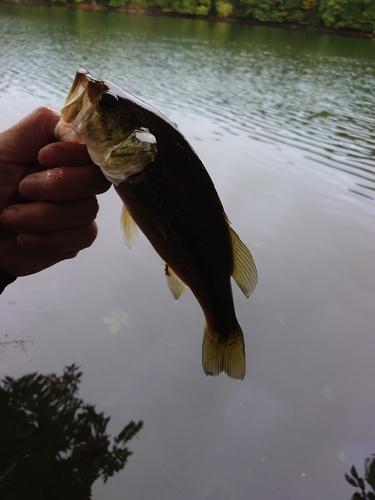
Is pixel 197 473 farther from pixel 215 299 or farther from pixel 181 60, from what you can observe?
pixel 181 60

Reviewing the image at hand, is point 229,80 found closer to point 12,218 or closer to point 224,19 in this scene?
point 12,218

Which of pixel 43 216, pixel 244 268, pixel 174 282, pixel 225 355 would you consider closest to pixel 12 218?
pixel 43 216

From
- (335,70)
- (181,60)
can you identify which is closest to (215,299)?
(181,60)

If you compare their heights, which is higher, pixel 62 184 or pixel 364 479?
pixel 62 184

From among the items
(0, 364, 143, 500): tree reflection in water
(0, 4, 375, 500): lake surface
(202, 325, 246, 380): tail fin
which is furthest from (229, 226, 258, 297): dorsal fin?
(0, 364, 143, 500): tree reflection in water

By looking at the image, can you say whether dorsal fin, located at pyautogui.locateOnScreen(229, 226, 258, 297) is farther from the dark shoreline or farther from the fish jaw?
the dark shoreline

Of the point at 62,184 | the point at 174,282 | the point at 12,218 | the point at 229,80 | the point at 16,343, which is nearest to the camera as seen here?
the point at 62,184
